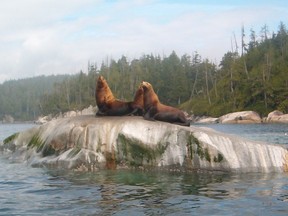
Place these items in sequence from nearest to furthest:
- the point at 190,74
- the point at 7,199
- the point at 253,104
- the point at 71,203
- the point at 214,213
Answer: the point at 214,213, the point at 71,203, the point at 7,199, the point at 253,104, the point at 190,74

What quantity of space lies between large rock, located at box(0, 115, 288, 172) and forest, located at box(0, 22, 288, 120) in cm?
7712

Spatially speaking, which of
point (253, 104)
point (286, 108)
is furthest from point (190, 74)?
point (286, 108)

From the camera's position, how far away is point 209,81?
5773 inches

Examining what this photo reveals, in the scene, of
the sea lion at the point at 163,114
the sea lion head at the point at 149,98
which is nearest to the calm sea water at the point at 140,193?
the sea lion at the point at 163,114

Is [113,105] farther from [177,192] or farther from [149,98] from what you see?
[177,192]

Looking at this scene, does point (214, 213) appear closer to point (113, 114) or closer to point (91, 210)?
point (91, 210)

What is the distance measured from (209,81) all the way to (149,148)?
13135 centimetres

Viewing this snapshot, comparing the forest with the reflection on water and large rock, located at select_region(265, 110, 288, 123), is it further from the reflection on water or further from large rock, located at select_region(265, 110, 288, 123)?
the reflection on water

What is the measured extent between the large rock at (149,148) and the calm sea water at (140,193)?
1.91 feet

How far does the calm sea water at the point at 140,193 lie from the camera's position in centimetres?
1107

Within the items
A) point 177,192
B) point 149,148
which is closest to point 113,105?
point 149,148

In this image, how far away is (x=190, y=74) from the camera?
15325cm

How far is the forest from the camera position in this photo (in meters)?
102

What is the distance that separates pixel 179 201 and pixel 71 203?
2.76 metres
